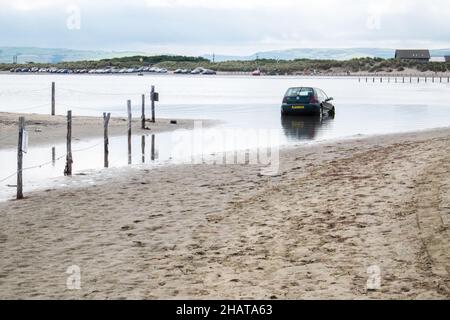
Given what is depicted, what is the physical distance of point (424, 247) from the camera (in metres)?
7.88

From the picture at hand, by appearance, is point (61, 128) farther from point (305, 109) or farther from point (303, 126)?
point (305, 109)

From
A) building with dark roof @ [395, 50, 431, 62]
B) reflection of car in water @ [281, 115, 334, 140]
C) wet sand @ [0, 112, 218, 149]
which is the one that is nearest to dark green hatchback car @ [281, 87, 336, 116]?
reflection of car in water @ [281, 115, 334, 140]

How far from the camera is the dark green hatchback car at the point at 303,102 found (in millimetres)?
32156

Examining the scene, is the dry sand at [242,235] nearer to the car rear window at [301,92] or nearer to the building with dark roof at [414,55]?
the car rear window at [301,92]

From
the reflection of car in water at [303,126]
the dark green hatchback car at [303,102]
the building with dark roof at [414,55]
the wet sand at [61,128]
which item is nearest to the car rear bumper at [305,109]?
the dark green hatchback car at [303,102]

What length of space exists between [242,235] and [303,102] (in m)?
23.6

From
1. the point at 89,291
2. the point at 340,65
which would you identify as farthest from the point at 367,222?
the point at 340,65

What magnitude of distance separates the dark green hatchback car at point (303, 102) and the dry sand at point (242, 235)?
17.6m

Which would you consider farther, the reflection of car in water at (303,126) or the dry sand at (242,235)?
the reflection of car in water at (303,126)

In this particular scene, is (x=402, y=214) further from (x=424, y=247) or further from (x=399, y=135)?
(x=399, y=135)

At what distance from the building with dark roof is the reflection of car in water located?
159 metres

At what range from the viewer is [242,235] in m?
9.25

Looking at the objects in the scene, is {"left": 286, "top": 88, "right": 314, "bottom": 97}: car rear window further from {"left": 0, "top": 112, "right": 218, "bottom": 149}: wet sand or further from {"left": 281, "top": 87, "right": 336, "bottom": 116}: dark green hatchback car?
{"left": 0, "top": 112, "right": 218, "bottom": 149}: wet sand
